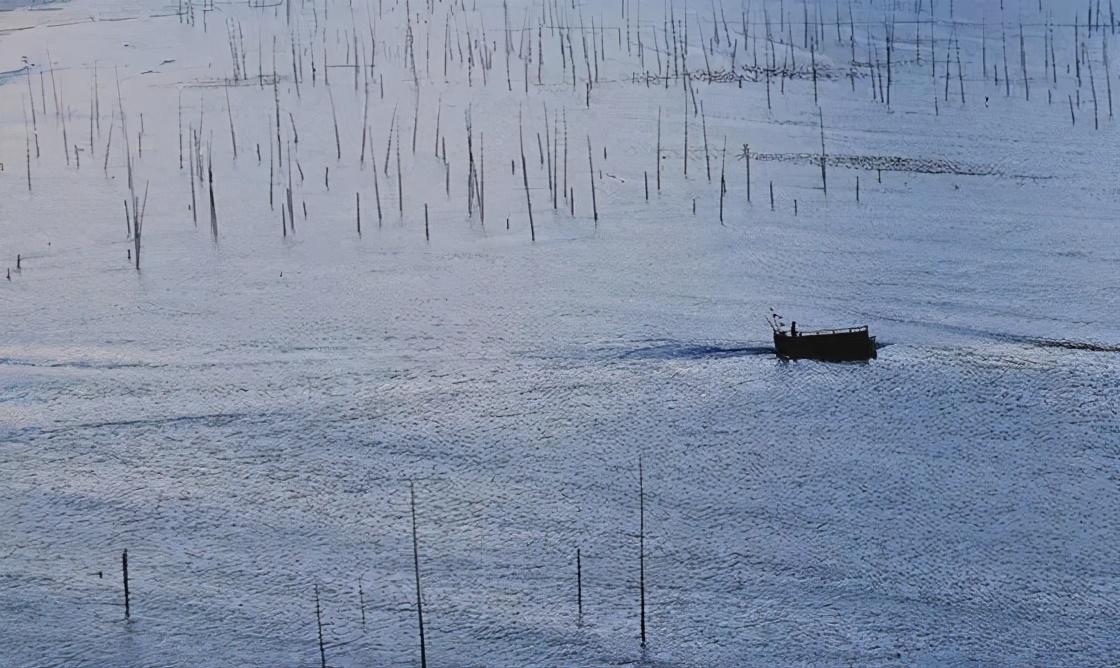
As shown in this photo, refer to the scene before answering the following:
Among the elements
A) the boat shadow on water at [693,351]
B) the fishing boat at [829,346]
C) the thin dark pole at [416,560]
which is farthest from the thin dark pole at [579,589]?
the fishing boat at [829,346]

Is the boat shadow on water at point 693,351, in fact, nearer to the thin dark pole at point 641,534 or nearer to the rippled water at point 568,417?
the rippled water at point 568,417

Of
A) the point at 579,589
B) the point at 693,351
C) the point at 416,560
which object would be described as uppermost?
the point at 693,351

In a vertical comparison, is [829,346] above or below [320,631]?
above

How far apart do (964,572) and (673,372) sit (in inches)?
57.1

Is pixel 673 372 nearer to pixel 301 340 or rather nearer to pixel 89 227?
pixel 301 340

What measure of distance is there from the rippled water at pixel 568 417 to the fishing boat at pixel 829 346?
60 millimetres

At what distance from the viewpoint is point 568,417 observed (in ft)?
15.0

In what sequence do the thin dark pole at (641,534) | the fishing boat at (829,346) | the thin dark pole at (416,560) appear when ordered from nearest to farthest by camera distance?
1. the thin dark pole at (416,560)
2. the thin dark pole at (641,534)
3. the fishing boat at (829,346)

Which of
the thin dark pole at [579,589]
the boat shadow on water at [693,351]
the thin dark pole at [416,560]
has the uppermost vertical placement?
the boat shadow on water at [693,351]

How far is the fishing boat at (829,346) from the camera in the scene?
494cm

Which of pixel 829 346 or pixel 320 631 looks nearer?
pixel 320 631

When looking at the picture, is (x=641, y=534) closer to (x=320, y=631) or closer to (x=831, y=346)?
(x=320, y=631)

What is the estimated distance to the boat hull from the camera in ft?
16.2

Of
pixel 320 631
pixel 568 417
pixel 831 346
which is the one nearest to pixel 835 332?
pixel 831 346
